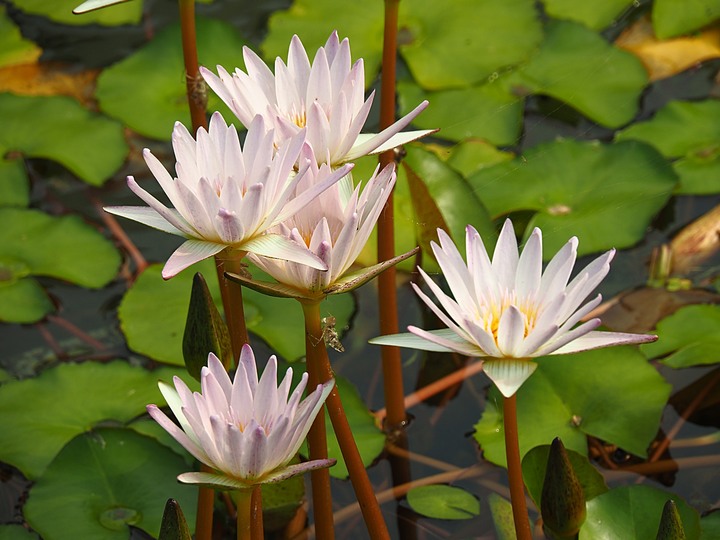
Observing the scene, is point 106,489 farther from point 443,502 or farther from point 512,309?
point 512,309

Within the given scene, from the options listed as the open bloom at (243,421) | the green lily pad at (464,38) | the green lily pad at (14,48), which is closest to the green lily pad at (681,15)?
the green lily pad at (464,38)

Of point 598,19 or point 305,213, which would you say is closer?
point 305,213

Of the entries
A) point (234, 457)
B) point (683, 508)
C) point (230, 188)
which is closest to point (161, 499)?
point (234, 457)

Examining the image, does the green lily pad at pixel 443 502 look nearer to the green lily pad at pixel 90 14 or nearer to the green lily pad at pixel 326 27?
the green lily pad at pixel 326 27

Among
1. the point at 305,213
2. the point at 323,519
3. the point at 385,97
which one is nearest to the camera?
the point at 305,213

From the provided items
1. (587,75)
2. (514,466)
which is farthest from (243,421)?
(587,75)

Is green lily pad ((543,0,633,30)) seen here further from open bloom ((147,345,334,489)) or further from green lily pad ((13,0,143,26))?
open bloom ((147,345,334,489))

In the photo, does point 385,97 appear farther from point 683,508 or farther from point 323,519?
point 683,508
